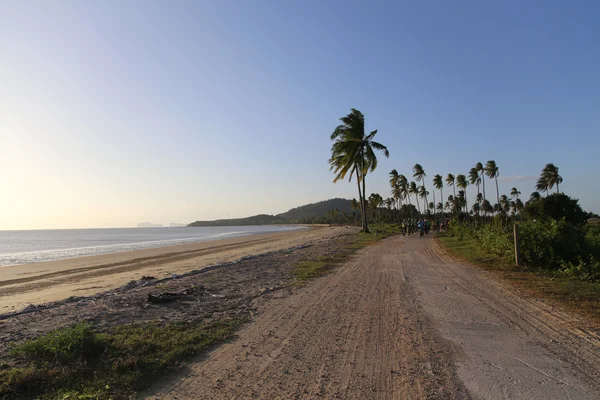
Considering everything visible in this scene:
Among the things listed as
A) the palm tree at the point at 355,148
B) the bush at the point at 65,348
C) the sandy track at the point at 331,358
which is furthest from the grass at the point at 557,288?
the palm tree at the point at 355,148

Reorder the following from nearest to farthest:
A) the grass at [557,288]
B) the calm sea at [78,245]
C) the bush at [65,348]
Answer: the bush at [65,348]
the grass at [557,288]
the calm sea at [78,245]

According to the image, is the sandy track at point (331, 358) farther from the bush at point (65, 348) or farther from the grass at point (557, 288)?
the grass at point (557, 288)

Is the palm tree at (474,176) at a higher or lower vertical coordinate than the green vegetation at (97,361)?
higher

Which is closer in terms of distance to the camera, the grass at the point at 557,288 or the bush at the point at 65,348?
the bush at the point at 65,348

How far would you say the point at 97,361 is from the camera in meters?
4.43

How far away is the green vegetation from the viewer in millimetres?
3760

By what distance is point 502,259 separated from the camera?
1323 centimetres

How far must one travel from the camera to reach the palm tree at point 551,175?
72.1m

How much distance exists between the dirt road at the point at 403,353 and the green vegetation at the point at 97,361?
0.39 meters

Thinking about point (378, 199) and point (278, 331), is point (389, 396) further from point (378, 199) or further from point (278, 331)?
point (378, 199)

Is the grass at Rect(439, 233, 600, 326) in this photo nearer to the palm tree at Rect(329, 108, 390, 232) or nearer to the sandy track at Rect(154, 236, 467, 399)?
the sandy track at Rect(154, 236, 467, 399)

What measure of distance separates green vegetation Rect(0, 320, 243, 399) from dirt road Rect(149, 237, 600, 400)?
39 cm

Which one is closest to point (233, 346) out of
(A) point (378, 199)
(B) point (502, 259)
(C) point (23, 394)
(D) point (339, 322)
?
(D) point (339, 322)

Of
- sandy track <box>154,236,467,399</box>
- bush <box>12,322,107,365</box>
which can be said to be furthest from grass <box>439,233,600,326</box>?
bush <box>12,322,107,365</box>
